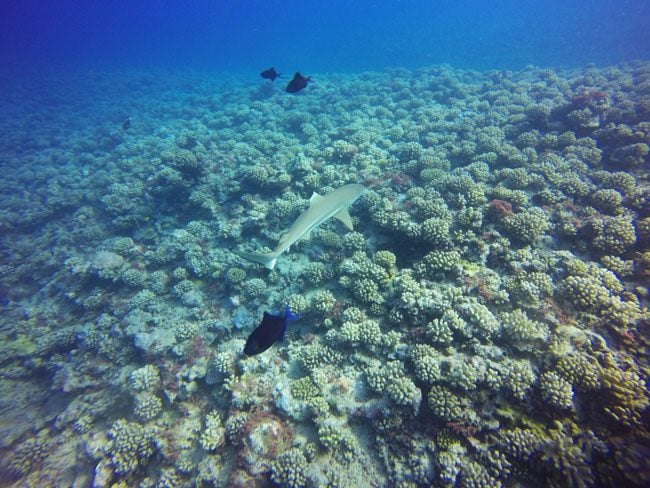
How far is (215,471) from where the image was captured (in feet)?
16.5

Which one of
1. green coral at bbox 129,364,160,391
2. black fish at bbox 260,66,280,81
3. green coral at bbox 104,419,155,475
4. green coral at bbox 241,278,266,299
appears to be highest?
black fish at bbox 260,66,280,81

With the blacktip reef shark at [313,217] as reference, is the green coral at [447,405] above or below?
below

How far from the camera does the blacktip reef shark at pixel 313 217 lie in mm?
5554

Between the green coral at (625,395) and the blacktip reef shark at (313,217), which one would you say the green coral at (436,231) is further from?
the green coral at (625,395)

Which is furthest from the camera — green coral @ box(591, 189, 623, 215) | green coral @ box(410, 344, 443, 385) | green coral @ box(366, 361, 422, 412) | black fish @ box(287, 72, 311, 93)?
black fish @ box(287, 72, 311, 93)

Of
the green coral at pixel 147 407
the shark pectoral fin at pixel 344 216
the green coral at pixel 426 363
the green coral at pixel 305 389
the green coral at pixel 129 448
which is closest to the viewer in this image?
the green coral at pixel 426 363

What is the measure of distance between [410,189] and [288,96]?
56.6 ft

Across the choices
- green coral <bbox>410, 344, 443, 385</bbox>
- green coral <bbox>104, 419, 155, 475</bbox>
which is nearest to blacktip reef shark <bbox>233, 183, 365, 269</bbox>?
green coral <bbox>410, 344, 443, 385</bbox>

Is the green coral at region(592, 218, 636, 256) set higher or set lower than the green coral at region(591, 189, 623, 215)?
Answer: lower

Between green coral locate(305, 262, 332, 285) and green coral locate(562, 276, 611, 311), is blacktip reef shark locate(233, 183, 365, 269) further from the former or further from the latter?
green coral locate(562, 276, 611, 311)

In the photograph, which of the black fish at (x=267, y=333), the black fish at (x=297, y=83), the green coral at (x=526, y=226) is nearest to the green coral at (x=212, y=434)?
the black fish at (x=267, y=333)

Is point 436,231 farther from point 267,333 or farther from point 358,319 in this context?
point 267,333

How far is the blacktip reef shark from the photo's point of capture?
5554 mm

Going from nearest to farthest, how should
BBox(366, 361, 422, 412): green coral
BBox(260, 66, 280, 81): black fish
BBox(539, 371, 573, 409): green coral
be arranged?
BBox(539, 371, 573, 409): green coral, BBox(366, 361, 422, 412): green coral, BBox(260, 66, 280, 81): black fish
